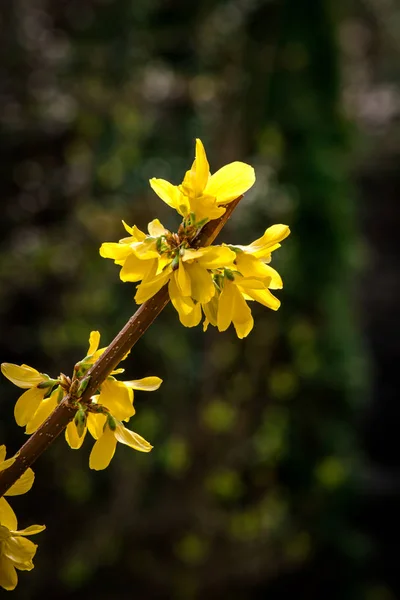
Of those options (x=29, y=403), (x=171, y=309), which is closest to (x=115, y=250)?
(x=29, y=403)

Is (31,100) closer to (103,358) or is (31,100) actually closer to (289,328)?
(289,328)

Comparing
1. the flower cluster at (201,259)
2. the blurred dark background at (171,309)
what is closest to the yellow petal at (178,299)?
the flower cluster at (201,259)

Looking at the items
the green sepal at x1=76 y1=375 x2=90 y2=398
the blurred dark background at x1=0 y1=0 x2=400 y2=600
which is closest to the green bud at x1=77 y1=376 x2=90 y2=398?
the green sepal at x1=76 y1=375 x2=90 y2=398

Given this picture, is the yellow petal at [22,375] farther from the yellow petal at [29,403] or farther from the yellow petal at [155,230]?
the yellow petal at [155,230]

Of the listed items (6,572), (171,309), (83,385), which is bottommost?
(171,309)

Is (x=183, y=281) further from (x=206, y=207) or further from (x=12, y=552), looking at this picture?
(x=12, y=552)
